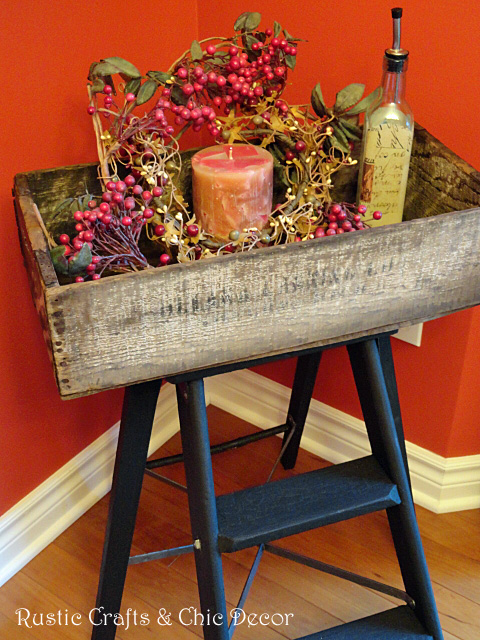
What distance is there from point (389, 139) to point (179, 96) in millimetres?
285

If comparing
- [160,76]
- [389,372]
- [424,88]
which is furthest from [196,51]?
[389,372]

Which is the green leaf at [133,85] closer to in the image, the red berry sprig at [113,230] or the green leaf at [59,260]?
the red berry sprig at [113,230]

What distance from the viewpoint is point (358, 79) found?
110 cm

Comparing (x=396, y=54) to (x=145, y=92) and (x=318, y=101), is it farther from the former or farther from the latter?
(x=145, y=92)

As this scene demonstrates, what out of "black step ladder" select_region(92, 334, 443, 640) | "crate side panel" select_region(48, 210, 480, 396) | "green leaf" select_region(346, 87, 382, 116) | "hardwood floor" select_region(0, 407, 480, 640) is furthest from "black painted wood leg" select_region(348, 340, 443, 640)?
"green leaf" select_region(346, 87, 382, 116)

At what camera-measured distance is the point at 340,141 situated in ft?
2.96

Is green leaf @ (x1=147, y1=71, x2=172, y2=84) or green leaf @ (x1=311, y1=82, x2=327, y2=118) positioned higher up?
green leaf @ (x1=147, y1=71, x2=172, y2=84)

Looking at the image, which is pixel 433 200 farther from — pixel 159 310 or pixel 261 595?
pixel 261 595

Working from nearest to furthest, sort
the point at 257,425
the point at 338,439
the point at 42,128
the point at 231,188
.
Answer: the point at 231,188 → the point at 42,128 → the point at 338,439 → the point at 257,425

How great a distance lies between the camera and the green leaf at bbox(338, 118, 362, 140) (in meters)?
0.90

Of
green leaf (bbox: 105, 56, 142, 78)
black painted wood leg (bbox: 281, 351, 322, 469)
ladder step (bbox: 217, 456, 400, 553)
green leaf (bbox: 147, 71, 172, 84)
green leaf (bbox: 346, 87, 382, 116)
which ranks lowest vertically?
black painted wood leg (bbox: 281, 351, 322, 469)

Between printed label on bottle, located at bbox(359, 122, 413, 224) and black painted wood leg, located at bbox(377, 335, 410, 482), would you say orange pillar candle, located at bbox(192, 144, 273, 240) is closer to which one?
printed label on bottle, located at bbox(359, 122, 413, 224)

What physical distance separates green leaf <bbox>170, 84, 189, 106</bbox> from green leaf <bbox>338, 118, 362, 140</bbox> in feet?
0.71

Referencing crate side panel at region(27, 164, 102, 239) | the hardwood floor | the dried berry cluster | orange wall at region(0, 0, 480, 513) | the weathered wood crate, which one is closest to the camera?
the weathered wood crate
